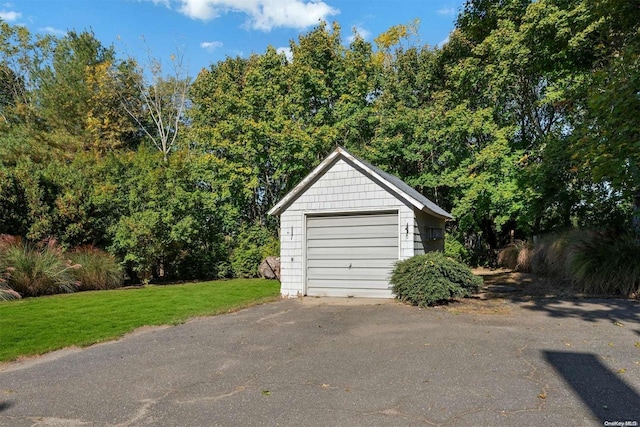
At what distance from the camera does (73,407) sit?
3904mm

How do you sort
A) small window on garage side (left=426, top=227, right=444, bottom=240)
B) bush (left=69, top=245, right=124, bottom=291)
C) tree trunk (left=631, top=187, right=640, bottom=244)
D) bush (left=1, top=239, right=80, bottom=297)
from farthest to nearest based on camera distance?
bush (left=69, top=245, right=124, bottom=291), small window on garage side (left=426, top=227, right=444, bottom=240), bush (left=1, top=239, right=80, bottom=297), tree trunk (left=631, top=187, right=640, bottom=244)

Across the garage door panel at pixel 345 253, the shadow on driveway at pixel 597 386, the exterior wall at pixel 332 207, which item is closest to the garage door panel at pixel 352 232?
the exterior wall at pixel 332 207

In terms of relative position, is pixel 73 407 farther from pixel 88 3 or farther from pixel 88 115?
pixel 88 115

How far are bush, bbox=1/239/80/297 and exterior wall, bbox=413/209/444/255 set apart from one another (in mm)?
11516

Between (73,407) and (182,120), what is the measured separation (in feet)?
93.1

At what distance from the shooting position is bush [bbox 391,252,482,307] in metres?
8.63

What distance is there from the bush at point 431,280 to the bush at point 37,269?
36.1ft

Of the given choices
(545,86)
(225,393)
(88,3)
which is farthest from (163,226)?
(545,86)

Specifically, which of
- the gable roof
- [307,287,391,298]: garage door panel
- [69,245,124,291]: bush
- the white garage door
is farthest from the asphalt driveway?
[69,245,124,291]: bush

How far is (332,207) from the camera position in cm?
1081

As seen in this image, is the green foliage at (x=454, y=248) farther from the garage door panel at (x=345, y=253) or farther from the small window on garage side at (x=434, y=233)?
the garage door panel at (x=345, y=253)

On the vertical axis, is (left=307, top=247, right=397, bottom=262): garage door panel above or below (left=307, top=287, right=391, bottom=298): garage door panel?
above

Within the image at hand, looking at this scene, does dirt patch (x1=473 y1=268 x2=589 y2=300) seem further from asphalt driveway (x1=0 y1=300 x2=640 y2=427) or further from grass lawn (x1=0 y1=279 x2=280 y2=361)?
grass lawn (x1=0 y1=279 x2=280 y2=361)

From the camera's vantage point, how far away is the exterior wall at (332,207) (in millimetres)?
10141
